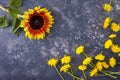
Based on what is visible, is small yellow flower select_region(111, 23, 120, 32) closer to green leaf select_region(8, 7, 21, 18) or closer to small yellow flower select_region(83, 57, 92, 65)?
small yellow flower select_region(83, 57, 92, 65)

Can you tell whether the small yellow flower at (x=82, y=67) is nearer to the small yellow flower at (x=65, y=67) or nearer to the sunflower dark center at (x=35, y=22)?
the small yellow flower at (x=65, y=67)

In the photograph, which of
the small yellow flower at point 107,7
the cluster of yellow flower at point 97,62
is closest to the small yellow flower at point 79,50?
the cluster of yellow flower at point 97,62

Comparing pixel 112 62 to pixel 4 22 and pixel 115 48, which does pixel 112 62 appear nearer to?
pixel 115 48

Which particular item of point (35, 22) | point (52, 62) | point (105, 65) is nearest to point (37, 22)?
point (35, 22)

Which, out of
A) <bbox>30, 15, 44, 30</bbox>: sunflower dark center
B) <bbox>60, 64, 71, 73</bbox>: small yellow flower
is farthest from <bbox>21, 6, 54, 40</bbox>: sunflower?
<bbox>60, 64, 71, 73</bbox>: small yellow flower

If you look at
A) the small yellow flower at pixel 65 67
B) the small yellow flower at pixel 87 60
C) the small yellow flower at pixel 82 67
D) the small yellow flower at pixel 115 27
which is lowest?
the small yellow flower at pixel 82 67

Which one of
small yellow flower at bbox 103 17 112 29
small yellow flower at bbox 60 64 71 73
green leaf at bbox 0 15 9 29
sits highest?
green leaf at bbox 0 15 9 29
